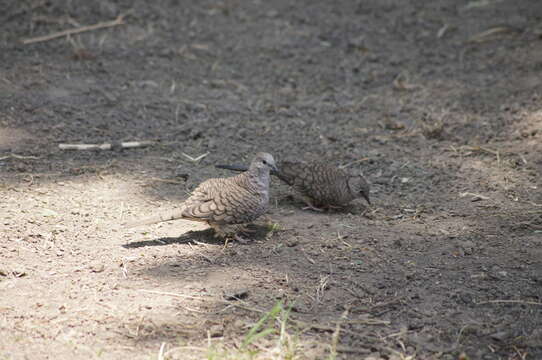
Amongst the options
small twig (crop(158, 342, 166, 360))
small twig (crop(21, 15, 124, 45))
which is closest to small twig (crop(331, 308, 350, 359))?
small twig (crop(158, 342, 166, 360))

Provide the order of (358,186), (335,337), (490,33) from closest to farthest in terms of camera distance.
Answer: (335,337) < (358,186) < (490,33)

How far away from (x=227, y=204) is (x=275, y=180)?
1.70m

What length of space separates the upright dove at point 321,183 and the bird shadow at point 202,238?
0.65 meters

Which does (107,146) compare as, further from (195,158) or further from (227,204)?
(227,204)

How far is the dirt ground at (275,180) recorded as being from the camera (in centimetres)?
402

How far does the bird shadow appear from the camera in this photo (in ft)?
16.6

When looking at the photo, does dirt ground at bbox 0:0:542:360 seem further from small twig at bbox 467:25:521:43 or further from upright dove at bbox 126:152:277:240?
upright dove at bbox 126:152:277:240

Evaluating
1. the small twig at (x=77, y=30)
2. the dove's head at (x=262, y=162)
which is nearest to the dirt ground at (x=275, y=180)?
the small twig at (x=77, y=30)

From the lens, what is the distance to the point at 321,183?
594 centimetres

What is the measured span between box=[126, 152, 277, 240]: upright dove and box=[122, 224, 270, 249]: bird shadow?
0.11m

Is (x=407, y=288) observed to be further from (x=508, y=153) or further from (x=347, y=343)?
(x=508, y=153)

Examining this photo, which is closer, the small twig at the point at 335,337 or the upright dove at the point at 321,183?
the small twig at the point at 335,337

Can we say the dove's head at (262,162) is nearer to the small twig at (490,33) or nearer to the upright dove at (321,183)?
the upright dove at (321,183)

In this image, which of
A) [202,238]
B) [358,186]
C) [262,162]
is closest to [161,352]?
[202,238]
